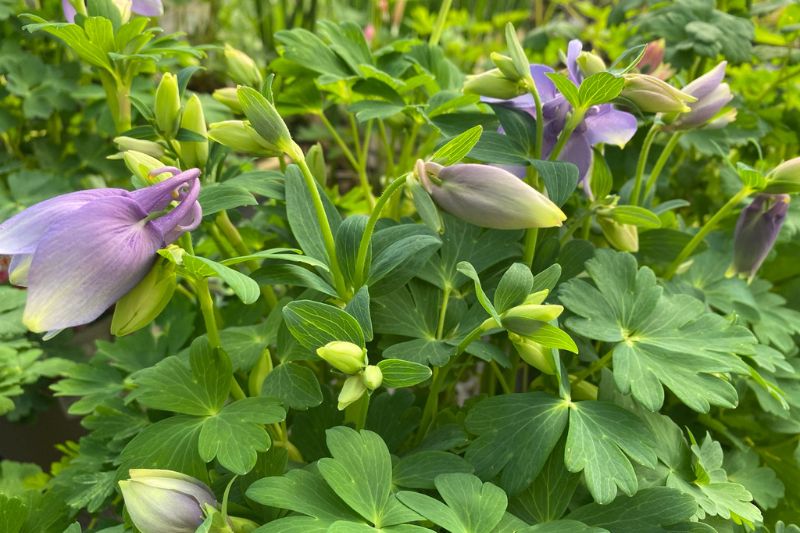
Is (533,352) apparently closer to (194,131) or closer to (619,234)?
(619,234)

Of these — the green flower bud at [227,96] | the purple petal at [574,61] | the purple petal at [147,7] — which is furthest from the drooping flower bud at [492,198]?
the purple petal at [147,7]

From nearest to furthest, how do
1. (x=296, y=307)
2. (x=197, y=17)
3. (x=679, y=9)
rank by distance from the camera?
(x=296, y=307) → (x=679, y=9) → (x=197, y=17)

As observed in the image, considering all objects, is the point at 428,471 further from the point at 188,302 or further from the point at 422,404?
the point at 188,302

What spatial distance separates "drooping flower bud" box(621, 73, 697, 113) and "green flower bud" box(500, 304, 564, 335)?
8.3 inches

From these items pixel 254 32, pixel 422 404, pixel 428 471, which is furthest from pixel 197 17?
pixel 428 471

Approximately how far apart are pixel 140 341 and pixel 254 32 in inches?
70.1

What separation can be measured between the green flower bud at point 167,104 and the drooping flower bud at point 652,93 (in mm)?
372

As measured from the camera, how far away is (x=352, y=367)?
0.45m

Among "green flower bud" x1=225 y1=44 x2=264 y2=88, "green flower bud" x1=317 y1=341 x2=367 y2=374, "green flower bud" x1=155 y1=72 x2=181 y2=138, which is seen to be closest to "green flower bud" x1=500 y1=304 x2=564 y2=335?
"green flower bud" x1=317 y1=341 x2=367 y2=374

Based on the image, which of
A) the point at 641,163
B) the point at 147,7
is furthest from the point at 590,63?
the point at 147,7

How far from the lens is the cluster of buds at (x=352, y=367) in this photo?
0.44m

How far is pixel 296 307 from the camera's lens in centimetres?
46

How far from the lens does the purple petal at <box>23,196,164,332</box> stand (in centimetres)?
41

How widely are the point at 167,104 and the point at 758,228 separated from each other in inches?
23.5
